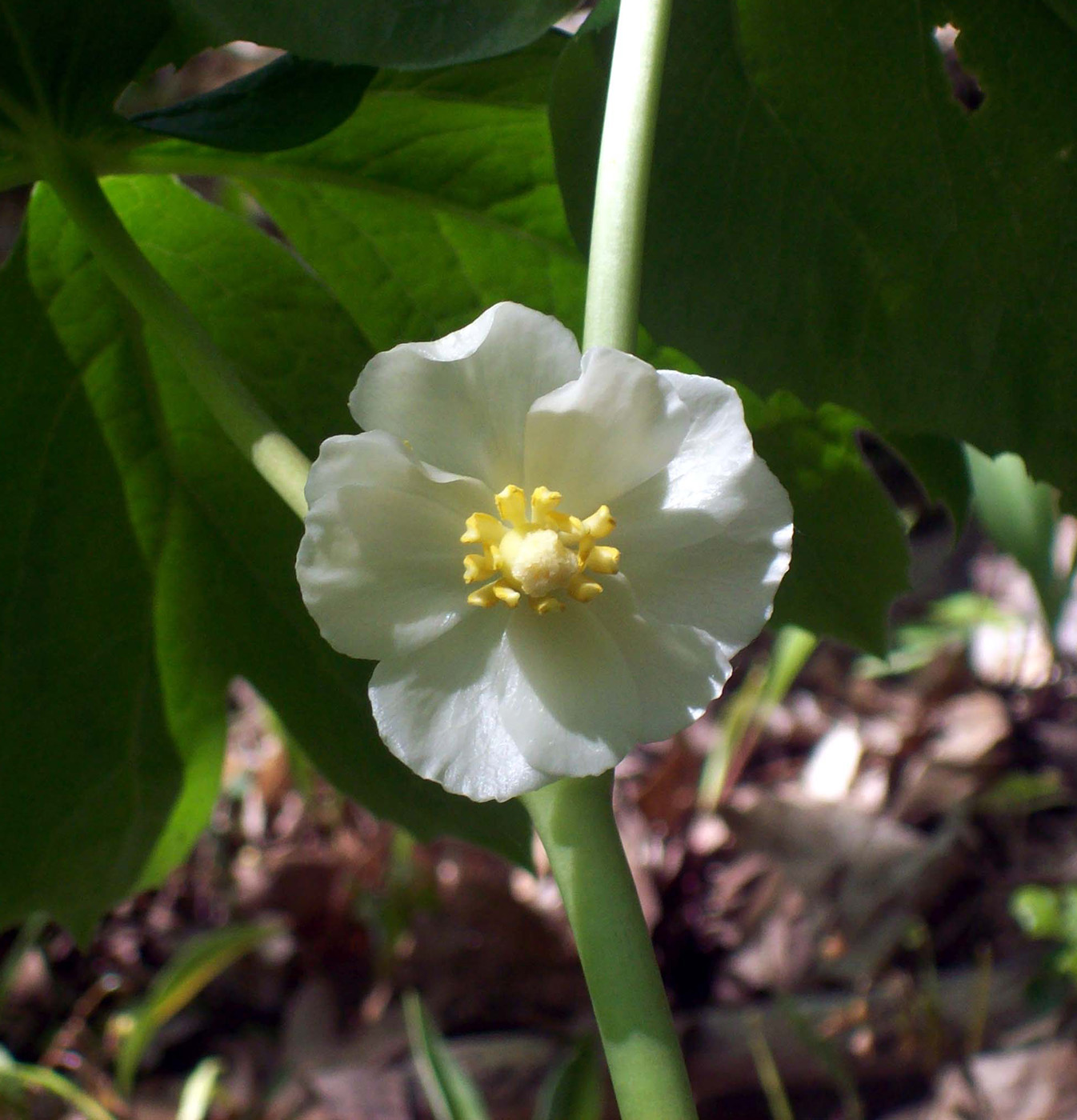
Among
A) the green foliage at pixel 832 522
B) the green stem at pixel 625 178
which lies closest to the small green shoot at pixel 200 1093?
the green foliage at pixel 832 522

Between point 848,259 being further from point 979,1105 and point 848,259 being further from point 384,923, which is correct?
point 384,923

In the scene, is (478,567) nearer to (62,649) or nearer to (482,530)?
(482,530)

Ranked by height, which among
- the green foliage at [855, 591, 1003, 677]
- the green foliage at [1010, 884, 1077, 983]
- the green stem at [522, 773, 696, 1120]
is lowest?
the green foliage at [855, 591, 1003, 677]

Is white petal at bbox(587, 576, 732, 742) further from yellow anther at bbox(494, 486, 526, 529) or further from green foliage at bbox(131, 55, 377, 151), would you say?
green foliage at bbox(131, 55, 377, 151)

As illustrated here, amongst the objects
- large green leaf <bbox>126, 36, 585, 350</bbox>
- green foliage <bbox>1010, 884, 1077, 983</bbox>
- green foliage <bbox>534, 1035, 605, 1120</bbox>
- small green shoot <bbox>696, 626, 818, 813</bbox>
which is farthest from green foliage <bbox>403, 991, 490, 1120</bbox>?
small green shoot <bbox>696, 626, 818, 813</bbox>

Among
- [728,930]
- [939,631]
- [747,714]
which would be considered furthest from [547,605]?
[939,631]

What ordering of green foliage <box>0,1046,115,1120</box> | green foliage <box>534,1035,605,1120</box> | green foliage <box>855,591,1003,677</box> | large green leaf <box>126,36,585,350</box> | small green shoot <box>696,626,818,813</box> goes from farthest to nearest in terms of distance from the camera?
green foliage <box>855,591,1003,677</box> → small green shoot <box>696,626,818,813</box> → green foliage <box>0,1046,115,1120</box> → large green leaf <box>126,36,585,350</box> → green foliage <box>534,1035,605,1120</box>

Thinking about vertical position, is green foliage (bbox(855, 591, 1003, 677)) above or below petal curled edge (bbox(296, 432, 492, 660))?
below
